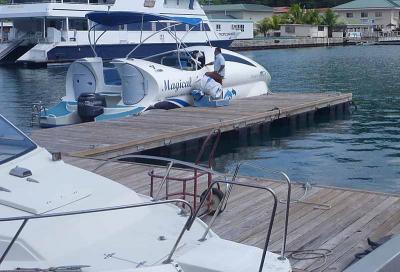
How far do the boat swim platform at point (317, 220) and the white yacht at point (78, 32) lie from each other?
3816 cm

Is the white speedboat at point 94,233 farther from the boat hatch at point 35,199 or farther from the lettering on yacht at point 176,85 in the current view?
the lettering on yacht at point 176,85

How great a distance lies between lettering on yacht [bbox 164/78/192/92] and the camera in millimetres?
16609

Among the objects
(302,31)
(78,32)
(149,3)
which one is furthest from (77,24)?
(302,31)

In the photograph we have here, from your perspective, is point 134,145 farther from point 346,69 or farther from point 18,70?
point 18,70

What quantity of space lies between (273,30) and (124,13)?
7898 centimetres

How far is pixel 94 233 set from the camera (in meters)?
4.43

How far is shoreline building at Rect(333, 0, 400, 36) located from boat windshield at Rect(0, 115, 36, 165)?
96.7m

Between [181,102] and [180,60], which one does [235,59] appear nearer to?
[180,60]

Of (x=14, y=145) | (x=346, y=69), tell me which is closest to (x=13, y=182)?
(x=14, y=145)

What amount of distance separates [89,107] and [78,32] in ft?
107

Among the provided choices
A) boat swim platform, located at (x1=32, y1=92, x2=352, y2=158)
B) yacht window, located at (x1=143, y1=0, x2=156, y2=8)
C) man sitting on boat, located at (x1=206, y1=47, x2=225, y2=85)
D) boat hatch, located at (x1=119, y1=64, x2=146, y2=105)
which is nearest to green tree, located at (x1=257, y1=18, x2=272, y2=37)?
yacht window, located at (x1=143, y1=0, x2=156, y2=8)

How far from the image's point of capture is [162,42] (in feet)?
159

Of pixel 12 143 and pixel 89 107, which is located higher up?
pixel 12 143

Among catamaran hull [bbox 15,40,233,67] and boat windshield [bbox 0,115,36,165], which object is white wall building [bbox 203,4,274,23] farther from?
boat windshield [bbox 0,115,36,165]
